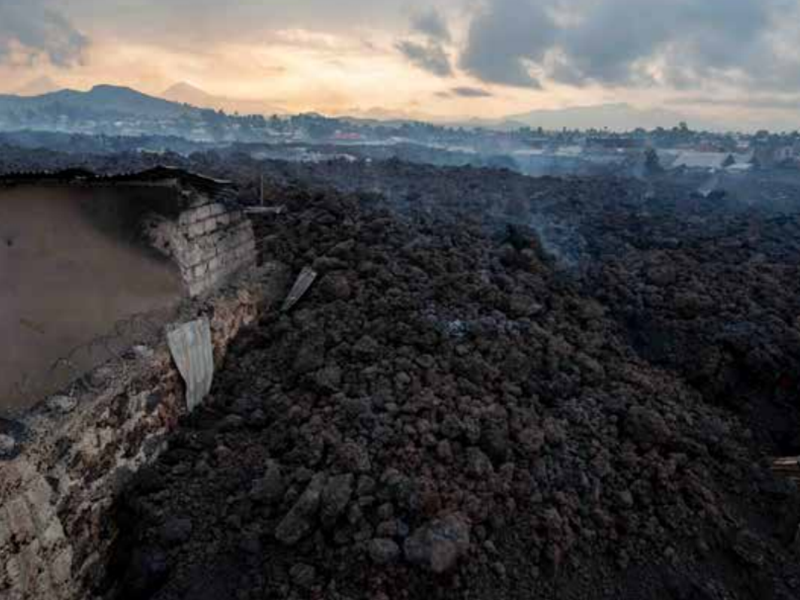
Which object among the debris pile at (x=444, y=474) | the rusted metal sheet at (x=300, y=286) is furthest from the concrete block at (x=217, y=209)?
the debris pile at (x=444, y=474)

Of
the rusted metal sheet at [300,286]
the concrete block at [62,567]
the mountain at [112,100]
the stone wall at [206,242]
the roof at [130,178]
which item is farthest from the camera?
the mountain at [112,100]

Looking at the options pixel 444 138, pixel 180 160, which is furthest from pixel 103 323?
pixel 444 138

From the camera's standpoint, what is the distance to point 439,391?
5086 mm

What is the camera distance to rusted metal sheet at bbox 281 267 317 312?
6555 mm

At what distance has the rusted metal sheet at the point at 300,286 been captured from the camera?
6.55m

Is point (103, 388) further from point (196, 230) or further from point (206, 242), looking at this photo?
point (206, 242)

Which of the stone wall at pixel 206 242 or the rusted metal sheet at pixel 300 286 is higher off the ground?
the stone wall at pixel 206 242

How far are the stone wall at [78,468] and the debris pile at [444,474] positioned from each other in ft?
0.68

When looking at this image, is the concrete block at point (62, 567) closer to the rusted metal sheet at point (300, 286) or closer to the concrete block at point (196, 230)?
the concrete block at point (196, 230)

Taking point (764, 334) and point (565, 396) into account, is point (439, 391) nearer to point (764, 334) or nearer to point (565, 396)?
point (565, 396)

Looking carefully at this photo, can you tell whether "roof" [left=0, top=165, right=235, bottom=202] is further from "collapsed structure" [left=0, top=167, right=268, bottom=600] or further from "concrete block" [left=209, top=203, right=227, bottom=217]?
"concrete block" [left=209, top=203, right=227, bottom=217]

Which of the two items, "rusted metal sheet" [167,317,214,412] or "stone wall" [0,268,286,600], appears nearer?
"stone wall" [0,268,286,600]

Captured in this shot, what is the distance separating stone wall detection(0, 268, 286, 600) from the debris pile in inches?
8.1

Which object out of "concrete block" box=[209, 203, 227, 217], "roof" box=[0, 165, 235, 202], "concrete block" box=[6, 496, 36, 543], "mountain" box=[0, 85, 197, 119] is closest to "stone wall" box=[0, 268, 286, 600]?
"concrete block" box=[6, 496, 36, 543]
